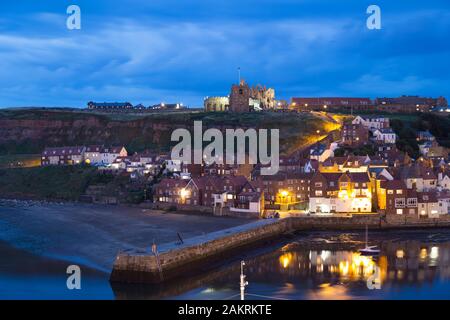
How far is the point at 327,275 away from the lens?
29.0 m

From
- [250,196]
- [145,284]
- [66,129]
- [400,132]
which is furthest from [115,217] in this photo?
[66,129]

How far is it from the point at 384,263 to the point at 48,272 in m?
16.7

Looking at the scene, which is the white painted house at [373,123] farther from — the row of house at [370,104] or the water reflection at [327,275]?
the water reflection at [327,275]

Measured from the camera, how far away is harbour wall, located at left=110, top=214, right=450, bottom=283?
1075 inches

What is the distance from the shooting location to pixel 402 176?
162 feet

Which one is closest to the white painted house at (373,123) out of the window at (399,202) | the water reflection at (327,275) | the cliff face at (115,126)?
the cliff face at (115,126)

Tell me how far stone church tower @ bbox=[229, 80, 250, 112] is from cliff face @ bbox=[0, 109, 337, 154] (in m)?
6.23

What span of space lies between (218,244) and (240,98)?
6444 cm

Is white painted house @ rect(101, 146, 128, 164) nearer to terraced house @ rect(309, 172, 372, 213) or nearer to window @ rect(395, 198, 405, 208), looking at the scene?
terraced house @ rect(309, 172, 372, 213)

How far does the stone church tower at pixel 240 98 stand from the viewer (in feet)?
313

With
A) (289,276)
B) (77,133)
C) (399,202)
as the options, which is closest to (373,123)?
(399,202)

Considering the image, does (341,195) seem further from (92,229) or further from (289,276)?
(289,276)

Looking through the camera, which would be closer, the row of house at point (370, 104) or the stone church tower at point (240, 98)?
the stone church tower at point (240, 98)
